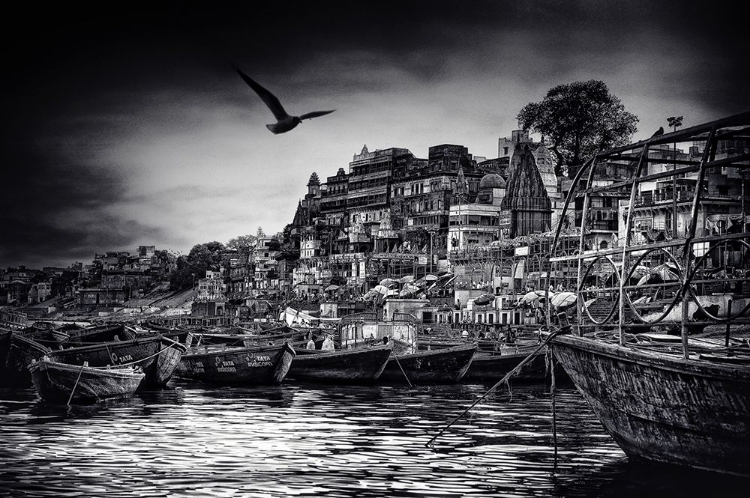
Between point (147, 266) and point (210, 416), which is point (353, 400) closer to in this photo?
point (210, 416)

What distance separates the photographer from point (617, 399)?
15.4 m

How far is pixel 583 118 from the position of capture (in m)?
81.6

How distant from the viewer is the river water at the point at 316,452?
13.9 m

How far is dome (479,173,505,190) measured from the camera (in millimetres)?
87312

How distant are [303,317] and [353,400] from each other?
41.4 m

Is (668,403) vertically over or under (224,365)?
under

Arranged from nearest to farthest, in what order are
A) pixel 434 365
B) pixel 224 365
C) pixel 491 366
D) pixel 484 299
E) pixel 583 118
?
pixel 224 365, pixel 434 365, pixel 491 366, pixel 484 299, pixel 583 118

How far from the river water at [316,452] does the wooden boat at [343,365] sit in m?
5.66

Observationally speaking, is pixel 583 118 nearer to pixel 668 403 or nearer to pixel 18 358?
pixel 18 358

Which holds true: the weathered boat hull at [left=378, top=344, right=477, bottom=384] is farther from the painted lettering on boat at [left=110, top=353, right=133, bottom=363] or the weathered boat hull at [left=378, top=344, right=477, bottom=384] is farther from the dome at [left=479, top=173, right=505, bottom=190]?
the dome at [left=479, top=173, right=505, bottom=190]

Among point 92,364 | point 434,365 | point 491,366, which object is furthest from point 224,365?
point 491,366

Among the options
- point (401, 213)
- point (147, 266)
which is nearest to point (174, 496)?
point (401, 213)

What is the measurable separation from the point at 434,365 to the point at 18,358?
537 inches

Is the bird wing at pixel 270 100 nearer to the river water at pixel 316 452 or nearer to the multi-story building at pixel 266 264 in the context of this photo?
the river water at pixel 316 452
